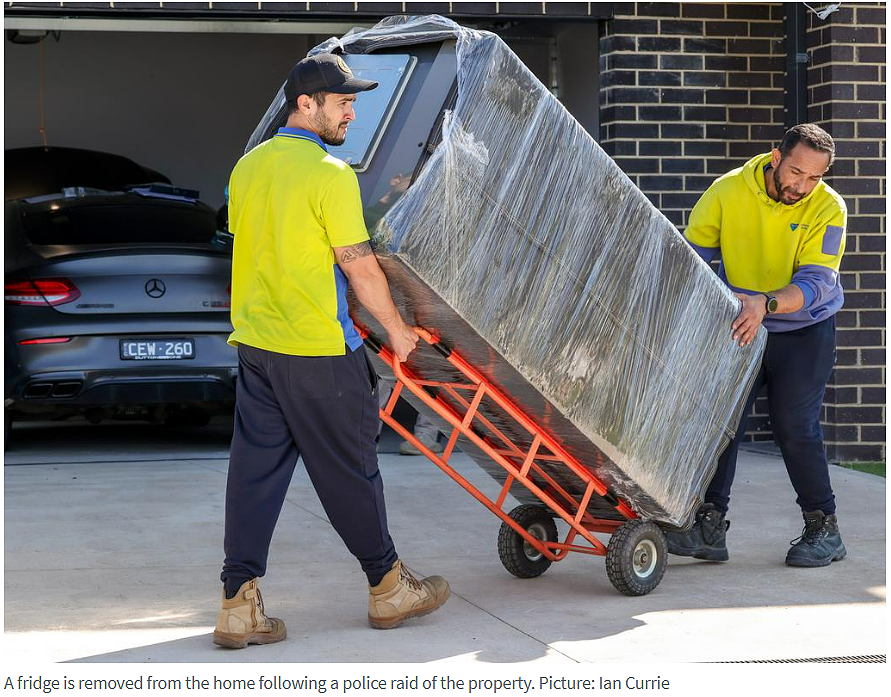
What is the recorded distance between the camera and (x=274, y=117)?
176 inches

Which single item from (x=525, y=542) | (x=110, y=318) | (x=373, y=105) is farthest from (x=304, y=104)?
(x=110, y=318)

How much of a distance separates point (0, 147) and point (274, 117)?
8.10 ft

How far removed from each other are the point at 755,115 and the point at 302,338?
5303 mm

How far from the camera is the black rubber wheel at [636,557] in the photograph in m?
4.74

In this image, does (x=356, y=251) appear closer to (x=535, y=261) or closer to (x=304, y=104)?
(x=304, y=104)

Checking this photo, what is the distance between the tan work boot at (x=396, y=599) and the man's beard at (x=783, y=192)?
2.14 metres

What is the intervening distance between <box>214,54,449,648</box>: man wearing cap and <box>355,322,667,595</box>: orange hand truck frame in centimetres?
28

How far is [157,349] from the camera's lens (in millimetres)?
7863

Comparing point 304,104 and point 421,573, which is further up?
point 304,104

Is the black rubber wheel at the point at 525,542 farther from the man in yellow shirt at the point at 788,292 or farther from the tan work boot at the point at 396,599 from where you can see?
the tan work boot at the point at 396,599

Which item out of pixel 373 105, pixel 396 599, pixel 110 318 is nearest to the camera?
pixel 373 105

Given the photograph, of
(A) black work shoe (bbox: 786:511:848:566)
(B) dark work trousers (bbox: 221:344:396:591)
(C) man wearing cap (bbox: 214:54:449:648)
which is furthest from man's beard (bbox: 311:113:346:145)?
(A) black work shoe (bbox: 786:511:848:566)

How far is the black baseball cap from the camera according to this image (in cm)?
404

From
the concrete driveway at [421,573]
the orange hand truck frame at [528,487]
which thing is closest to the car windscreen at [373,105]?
the orange hand truck frame at [528,487]
